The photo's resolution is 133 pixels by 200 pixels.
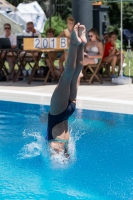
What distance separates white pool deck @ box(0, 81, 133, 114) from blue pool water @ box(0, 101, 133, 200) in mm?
343

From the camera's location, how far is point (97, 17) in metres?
12.5

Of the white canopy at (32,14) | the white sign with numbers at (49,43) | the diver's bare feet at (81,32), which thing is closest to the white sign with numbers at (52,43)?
the white sign with numbers at (49,43)

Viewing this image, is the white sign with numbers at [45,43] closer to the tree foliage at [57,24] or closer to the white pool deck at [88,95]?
the white pool deck at [88,95]

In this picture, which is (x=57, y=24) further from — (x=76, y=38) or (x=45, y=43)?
(x=76, y=38)

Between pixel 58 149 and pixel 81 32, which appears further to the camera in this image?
pixel 58 149

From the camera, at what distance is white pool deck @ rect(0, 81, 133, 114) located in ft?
23.7

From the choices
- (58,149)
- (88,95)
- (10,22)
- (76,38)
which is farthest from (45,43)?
(10,22)

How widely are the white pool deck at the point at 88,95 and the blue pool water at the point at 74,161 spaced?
0.34m

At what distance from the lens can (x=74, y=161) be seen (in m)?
4.70

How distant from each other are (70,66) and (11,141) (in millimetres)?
1686

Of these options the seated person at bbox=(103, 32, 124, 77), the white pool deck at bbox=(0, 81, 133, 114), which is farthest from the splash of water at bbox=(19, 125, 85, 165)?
the seated person at bbox=(103, 32, 124, 77)

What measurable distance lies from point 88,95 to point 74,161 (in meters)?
3.51

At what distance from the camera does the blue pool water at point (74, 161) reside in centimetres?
389

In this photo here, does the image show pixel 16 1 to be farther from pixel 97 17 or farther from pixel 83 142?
pixel 83 142
